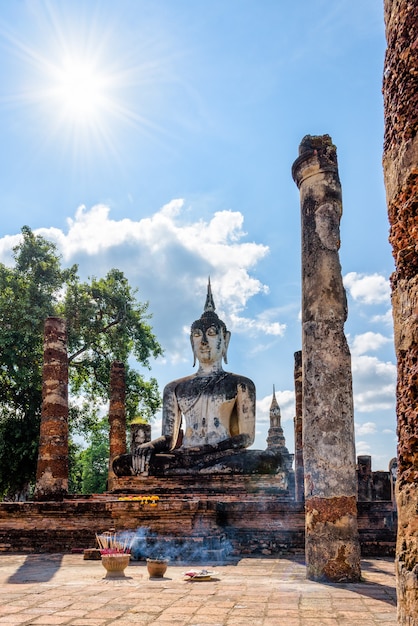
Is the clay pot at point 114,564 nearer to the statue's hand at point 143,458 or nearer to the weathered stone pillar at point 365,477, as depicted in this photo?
the statue's hand at point 143,458

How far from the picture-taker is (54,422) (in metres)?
13.5

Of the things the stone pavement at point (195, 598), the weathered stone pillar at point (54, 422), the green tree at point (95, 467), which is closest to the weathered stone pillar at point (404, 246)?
the stone pavement at point (195, 598)

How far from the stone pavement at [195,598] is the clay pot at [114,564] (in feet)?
0.52

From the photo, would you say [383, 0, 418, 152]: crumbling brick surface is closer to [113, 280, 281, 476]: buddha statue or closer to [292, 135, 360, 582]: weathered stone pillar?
[292, 135, 360, 582]: weathered stone pillar

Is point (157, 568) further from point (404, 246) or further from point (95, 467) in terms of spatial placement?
point (95, 467)

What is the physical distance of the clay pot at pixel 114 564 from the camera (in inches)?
249

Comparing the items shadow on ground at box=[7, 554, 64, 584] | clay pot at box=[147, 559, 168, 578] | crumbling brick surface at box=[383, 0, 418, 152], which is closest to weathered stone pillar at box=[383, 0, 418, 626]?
crumbling brick surface at box=[383, 0, 418, 152]


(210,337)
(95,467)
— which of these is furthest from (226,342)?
(95,467)

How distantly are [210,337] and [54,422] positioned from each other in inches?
157

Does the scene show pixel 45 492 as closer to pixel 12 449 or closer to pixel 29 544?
pixel 29 544

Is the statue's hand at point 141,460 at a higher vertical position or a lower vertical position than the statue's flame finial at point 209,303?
lower

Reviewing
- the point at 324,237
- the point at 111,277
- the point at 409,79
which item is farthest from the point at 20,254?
the point at 409,79

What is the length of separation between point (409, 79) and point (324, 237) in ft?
16.5

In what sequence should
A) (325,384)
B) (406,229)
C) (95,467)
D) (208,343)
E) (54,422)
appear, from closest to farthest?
(406,229), (325,384), (54,422), (208,343), (95,467)
